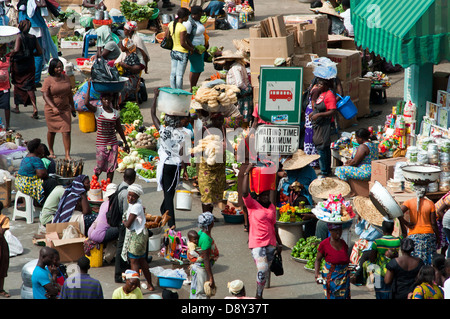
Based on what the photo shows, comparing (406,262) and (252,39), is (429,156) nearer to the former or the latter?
(406,262)

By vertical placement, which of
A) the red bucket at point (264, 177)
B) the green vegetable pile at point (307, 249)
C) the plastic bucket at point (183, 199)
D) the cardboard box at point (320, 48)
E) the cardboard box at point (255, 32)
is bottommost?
the green vegetable pile at point (307, 249)

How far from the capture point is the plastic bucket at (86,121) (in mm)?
16250

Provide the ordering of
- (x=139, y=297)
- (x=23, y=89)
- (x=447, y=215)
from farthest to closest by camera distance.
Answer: (x=23, y=89) → (x=447, y=215) → (x=139, y=297)

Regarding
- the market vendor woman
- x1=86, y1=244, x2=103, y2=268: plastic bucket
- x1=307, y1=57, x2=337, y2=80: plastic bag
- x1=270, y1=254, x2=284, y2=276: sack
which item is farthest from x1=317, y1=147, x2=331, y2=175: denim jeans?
x1=86, y1=244, x2=103, y2=268: plastic bucket

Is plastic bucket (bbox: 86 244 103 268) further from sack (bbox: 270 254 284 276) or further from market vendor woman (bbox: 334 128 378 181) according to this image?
market vendor woman (bbox: 334 128 378 181)

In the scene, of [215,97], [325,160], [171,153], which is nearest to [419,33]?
[325,160]

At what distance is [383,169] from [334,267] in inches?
132

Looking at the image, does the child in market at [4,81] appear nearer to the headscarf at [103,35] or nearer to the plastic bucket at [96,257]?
the headscarf at [103,35]

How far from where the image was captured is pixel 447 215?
10.3 m

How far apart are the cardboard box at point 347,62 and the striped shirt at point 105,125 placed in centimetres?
486

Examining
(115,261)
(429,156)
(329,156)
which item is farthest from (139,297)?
(329,156)

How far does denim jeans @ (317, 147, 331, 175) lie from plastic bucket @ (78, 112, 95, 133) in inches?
189

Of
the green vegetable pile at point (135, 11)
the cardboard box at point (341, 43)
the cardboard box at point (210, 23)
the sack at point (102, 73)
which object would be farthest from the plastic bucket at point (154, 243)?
the cardboard box at point (210, 23)

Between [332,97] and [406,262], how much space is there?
507cm
